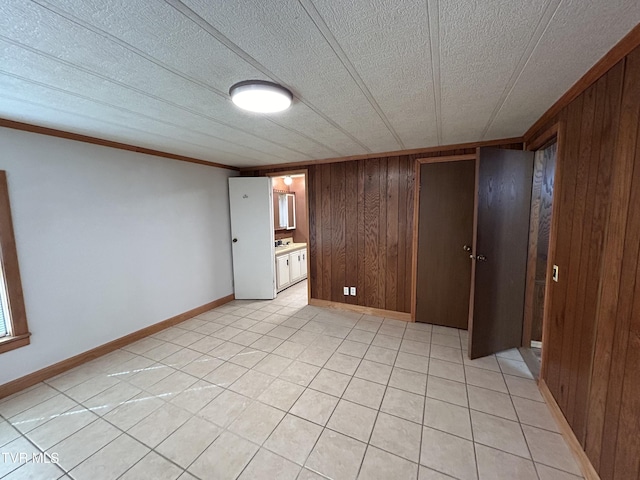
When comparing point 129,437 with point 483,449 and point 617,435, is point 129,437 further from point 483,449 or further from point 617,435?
point 617,435

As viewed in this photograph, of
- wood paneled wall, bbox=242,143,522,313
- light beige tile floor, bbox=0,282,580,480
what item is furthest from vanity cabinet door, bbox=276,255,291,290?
light beige tile floor, bbox=0,282,580,480

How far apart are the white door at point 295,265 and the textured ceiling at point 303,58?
3162 mm

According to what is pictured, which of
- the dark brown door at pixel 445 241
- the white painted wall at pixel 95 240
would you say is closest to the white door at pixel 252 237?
the white painted wall at pixel 95 240

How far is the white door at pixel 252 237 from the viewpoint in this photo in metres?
4.09

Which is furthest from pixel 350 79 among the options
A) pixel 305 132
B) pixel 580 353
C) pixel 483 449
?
pixel 483 449

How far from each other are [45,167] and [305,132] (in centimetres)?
229

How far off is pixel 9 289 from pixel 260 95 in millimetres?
2567

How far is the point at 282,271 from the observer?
4.72 m

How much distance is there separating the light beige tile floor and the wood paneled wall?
86 cm

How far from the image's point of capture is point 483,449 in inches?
61.2

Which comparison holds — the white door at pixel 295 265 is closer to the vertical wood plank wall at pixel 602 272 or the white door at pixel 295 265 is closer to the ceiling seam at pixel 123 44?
the ceiling seam at pixel 123 44

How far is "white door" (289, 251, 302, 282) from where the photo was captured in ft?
16.5

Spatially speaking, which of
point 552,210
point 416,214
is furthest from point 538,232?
point 416,214

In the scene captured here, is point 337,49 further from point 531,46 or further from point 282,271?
point 282,271
